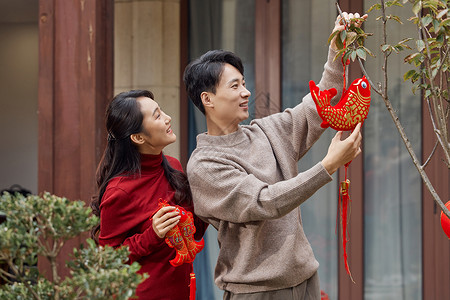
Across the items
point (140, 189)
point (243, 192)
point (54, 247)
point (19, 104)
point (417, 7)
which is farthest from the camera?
point (19, 104)

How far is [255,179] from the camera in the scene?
2.31m

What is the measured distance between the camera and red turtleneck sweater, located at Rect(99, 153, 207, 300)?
2.48 m

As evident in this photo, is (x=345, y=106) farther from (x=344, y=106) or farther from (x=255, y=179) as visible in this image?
(x=255, y=179)

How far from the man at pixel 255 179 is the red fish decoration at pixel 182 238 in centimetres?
5

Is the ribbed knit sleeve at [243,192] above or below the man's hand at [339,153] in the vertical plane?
below

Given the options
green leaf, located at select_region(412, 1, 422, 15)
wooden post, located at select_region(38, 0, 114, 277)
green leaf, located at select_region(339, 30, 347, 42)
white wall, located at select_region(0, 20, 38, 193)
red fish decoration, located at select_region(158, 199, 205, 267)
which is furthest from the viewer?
Result: white wall, located at select_region(0, 20, 38, 193)

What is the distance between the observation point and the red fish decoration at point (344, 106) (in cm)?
232

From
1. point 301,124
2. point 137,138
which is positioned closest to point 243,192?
point 301,124

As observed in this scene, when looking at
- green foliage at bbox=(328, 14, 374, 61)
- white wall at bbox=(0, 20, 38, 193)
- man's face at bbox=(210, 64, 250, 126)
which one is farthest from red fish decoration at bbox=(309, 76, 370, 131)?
white wall at bbox=(0, 20, 38, 193)

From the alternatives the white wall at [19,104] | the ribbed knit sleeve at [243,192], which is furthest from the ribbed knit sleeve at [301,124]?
the white wall at [19,104]

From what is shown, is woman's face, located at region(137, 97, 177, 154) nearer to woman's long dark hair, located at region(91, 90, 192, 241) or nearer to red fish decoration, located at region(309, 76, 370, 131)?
woman's long dark hair, located at region(91, 90, 192, 241)

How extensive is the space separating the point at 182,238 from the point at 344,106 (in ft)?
2.27

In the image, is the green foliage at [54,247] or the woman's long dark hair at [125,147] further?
the woman's long dark hair at [125,147]

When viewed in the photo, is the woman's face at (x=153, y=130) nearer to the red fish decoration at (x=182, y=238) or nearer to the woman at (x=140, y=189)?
the woman at (x=140, y=189)
